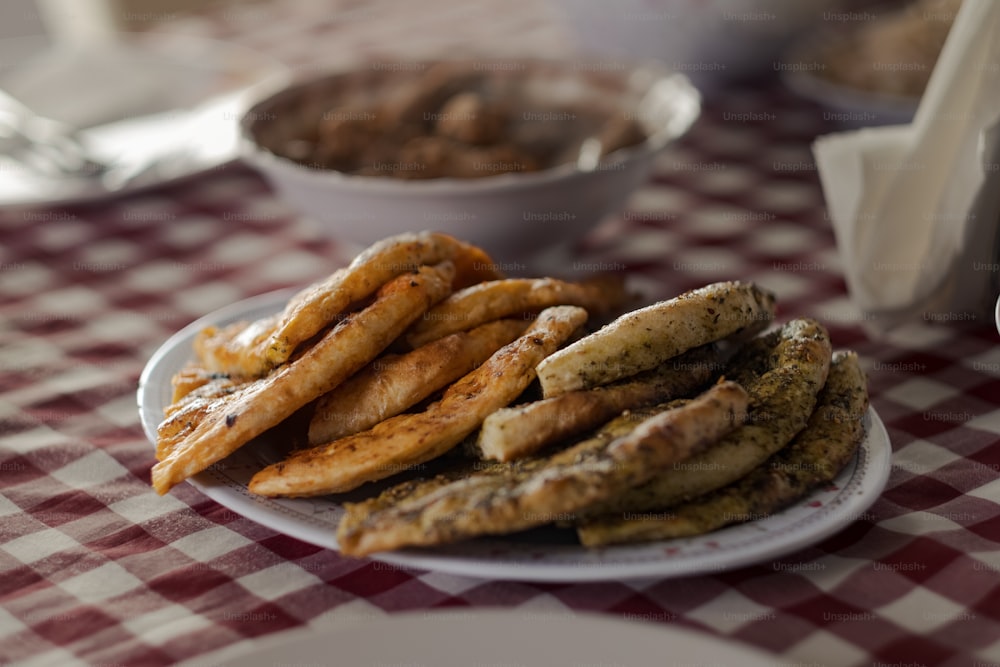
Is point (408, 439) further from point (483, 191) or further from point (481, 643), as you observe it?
point (483, 191)

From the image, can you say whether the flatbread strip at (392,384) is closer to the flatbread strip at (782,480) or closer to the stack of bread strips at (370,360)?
the stack of bread strips at (370,360)

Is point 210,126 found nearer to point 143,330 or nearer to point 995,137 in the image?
point 143,330

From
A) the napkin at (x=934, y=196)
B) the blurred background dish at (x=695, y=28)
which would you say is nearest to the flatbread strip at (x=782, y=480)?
the napkin at (x=934, y=196)

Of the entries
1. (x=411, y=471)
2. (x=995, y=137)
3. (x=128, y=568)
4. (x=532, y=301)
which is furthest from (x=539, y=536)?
(x=995, y=137)

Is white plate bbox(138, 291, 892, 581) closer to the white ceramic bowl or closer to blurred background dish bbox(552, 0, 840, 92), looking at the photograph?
the white ceramic bowl

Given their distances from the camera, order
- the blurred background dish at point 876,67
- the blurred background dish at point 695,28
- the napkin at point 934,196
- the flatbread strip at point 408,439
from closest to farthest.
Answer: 1. the flatbread strip at point 408,439
2. the napkin at point 934,196
3. the blurred background dish at point 876,67
4. the blurred background dish at point 695,28

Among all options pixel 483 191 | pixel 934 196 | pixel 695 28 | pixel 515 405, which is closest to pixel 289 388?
pixel 515 405

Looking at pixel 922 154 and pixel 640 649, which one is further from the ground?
pixel 922 154
